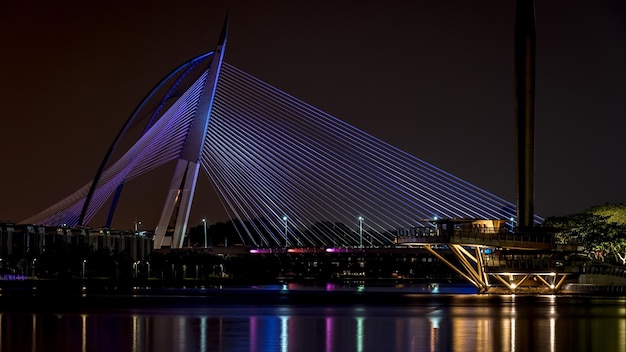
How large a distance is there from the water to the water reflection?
0.03m

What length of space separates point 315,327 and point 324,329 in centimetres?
102

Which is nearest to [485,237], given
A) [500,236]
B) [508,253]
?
[500,236]

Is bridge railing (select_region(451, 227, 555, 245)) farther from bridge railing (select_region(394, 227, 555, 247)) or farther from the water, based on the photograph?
the water

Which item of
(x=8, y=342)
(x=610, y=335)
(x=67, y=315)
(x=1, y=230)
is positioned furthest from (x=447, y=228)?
(x=1, y=230)

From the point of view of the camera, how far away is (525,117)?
7069 cm

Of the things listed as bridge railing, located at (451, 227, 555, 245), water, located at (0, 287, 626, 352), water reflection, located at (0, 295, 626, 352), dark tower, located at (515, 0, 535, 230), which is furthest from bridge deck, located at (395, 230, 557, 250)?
water reflection, located at (0, 295, 626, 352)

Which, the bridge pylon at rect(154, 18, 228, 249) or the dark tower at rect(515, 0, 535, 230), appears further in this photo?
the bridge pylon at rect(154, 18, 228, 249)

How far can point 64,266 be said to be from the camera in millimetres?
119500

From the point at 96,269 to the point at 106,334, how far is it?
93.4 m

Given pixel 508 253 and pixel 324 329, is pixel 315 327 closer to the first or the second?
pixel 324 329

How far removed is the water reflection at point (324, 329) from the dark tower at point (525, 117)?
19.8 meters

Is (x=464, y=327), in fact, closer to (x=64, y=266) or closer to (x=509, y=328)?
(x=509, y=328)

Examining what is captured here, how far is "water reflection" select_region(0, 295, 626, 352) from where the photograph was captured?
99.3 ft

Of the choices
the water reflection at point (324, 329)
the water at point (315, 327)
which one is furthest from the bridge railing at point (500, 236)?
the water reflection at point (324, 329)
